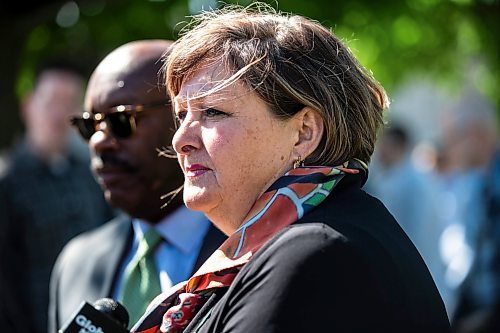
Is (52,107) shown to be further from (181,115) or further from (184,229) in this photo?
(181,115)

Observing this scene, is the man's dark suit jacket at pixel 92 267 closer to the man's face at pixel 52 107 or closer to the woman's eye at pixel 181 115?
the woman's eye at pixel 181 115

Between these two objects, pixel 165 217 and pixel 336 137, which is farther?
pixel 165 217

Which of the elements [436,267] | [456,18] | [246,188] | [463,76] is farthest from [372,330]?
[463,76]

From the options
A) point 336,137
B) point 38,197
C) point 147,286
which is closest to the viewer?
point 336,137

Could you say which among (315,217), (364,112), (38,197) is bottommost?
(38,197)

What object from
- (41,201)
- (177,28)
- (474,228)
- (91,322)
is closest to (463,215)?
(474,228)

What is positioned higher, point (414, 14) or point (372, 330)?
point (414, 14)

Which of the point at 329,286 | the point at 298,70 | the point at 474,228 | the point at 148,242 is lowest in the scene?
the point at 474,228

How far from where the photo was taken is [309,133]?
8.13 ft

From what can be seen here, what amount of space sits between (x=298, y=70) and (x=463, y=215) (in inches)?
217

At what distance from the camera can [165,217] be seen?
3.67 m

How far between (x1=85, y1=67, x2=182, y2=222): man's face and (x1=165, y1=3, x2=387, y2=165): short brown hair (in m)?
1.01

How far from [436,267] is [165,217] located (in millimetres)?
5420

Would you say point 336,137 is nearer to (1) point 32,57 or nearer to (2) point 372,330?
(2) point 372,330
